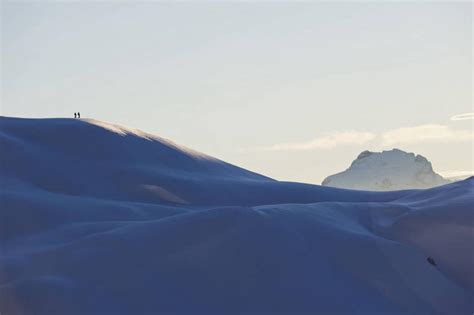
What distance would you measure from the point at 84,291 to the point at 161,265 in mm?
2935

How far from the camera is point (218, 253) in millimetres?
27297

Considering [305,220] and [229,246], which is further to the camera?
[305,220]

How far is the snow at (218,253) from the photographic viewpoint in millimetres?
24875

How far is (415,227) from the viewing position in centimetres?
3312

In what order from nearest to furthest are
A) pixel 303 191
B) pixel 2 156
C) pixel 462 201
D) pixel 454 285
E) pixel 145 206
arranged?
pixel 454 285 < pixel 462 201 < pixel 145 206 < pixel 2 156 < pixel 303 191

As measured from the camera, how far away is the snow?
24875 millimetres

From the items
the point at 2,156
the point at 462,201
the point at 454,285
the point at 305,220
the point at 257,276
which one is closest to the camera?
the point at 257,276

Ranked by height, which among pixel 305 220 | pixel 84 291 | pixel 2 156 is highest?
pixel 2 156

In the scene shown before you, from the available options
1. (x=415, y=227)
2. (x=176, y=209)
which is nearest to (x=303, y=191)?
(x=176, y=209)

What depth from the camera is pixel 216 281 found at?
25891 mm

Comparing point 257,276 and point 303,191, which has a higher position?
point 303,191

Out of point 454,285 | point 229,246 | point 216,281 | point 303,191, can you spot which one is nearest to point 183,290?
point 216,281

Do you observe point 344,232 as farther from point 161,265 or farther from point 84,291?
point 84,291

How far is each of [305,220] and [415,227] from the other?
15.4ft
